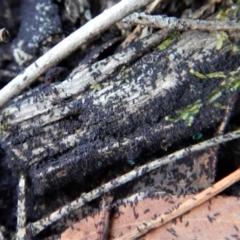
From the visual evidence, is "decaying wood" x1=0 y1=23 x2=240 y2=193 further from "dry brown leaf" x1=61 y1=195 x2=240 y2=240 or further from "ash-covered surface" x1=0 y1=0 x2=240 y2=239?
"dry brown leaf" x1=61 y1=195 x2=240 y2=240

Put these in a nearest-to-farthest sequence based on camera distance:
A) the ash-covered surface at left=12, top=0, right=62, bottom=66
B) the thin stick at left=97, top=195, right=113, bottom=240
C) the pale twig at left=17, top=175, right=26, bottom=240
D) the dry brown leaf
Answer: the dry brown leaf < the thin stick at left=97, top=195, right=113, bottom=240 < the pale twig at left=17, top=175, right=26, bottom=240 < the ash-covered surface at left=12, top=0, right=62, bottom=66

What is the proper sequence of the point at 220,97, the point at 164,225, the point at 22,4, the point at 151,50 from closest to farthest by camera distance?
1. the point at 164,225
2. the point at 220,97
3. the point at 151,50
4. the point at 22,4

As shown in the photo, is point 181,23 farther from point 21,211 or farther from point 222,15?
point 21,211

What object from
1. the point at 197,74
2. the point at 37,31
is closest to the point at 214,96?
the point at 197,74

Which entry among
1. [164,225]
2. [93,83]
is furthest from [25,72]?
[164,225]

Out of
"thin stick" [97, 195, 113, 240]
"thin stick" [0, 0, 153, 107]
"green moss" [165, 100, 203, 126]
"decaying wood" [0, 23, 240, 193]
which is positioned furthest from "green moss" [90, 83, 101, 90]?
"thin stick" [97, 195, 113, 240]

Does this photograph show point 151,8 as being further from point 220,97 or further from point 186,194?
point 186,194

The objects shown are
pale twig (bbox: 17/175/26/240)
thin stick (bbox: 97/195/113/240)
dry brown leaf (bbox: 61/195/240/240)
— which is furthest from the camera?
pale twig (bbox: 17/175/26/240)
